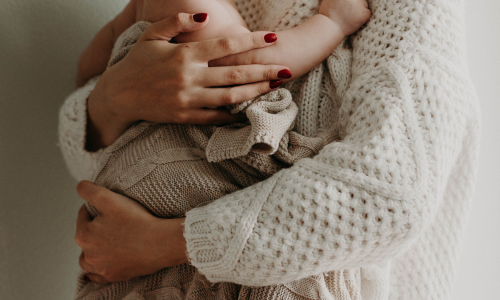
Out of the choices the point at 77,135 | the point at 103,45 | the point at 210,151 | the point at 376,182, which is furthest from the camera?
the point at 103,45

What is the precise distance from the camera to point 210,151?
639 millimetres

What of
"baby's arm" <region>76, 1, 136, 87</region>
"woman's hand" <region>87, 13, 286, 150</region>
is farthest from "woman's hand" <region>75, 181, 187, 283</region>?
"baby's arm" <region>76, 1, 136, 87</region>

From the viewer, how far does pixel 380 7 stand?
0.73 metres

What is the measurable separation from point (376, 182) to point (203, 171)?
34 cm

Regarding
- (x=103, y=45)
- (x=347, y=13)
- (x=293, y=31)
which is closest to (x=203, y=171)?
(x=293, y=31)

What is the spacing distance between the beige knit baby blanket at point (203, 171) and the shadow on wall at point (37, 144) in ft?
1.37

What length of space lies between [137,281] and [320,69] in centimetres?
66

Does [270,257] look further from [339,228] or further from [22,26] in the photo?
[22,26]

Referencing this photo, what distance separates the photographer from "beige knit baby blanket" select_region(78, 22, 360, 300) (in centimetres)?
61

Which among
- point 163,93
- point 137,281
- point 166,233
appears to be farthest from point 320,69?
point 137,281

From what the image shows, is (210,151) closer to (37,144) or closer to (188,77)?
(188,77)

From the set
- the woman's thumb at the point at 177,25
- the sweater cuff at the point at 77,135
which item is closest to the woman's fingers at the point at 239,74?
the woman's thumb at the point at 177,25

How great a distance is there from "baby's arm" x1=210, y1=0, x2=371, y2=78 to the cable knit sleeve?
0.13 m

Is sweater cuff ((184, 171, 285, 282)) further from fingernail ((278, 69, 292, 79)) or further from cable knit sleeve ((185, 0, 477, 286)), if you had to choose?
fingernail ((278, 69, 292, 79))
